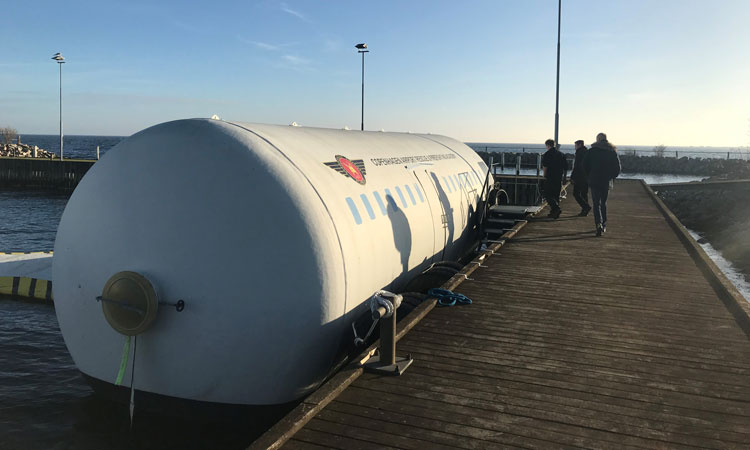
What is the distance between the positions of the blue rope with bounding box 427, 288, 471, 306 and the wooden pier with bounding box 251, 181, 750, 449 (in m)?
0.14

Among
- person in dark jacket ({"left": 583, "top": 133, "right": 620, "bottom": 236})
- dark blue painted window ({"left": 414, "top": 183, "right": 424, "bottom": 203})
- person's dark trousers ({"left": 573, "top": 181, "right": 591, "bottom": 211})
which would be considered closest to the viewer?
dark blue painted window ({"left": 414, "top": 183, "right": 424, "bottom": 203})

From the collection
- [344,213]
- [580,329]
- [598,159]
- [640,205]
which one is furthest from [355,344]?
[640,205]

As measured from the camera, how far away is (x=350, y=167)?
9.41 meters

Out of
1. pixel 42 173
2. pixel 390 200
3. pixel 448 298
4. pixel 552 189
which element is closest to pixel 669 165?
pixel 552 189

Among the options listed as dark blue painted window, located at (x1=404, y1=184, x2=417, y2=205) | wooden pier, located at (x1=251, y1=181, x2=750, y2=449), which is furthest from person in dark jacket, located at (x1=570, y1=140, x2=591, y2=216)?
dark blue painted window, located at (x1=404, y1=184, x2=417, y2=205)

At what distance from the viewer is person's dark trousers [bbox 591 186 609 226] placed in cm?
1491

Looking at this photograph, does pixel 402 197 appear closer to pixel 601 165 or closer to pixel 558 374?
pixel 558 374

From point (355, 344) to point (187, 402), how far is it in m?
2.21

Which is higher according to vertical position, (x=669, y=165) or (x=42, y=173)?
(x=669, y=165)

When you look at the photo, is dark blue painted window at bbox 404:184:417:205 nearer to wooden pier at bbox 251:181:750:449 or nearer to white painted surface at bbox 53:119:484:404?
wooden pier at bbox 251:181:750:449

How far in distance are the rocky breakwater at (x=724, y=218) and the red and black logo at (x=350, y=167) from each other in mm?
18813

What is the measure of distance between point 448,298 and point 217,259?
4044mm

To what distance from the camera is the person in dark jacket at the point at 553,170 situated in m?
17.1

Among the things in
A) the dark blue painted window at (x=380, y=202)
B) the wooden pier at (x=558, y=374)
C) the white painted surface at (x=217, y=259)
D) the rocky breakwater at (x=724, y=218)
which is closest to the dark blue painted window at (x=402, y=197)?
the dark blue painted window at (x=380, y=202)
